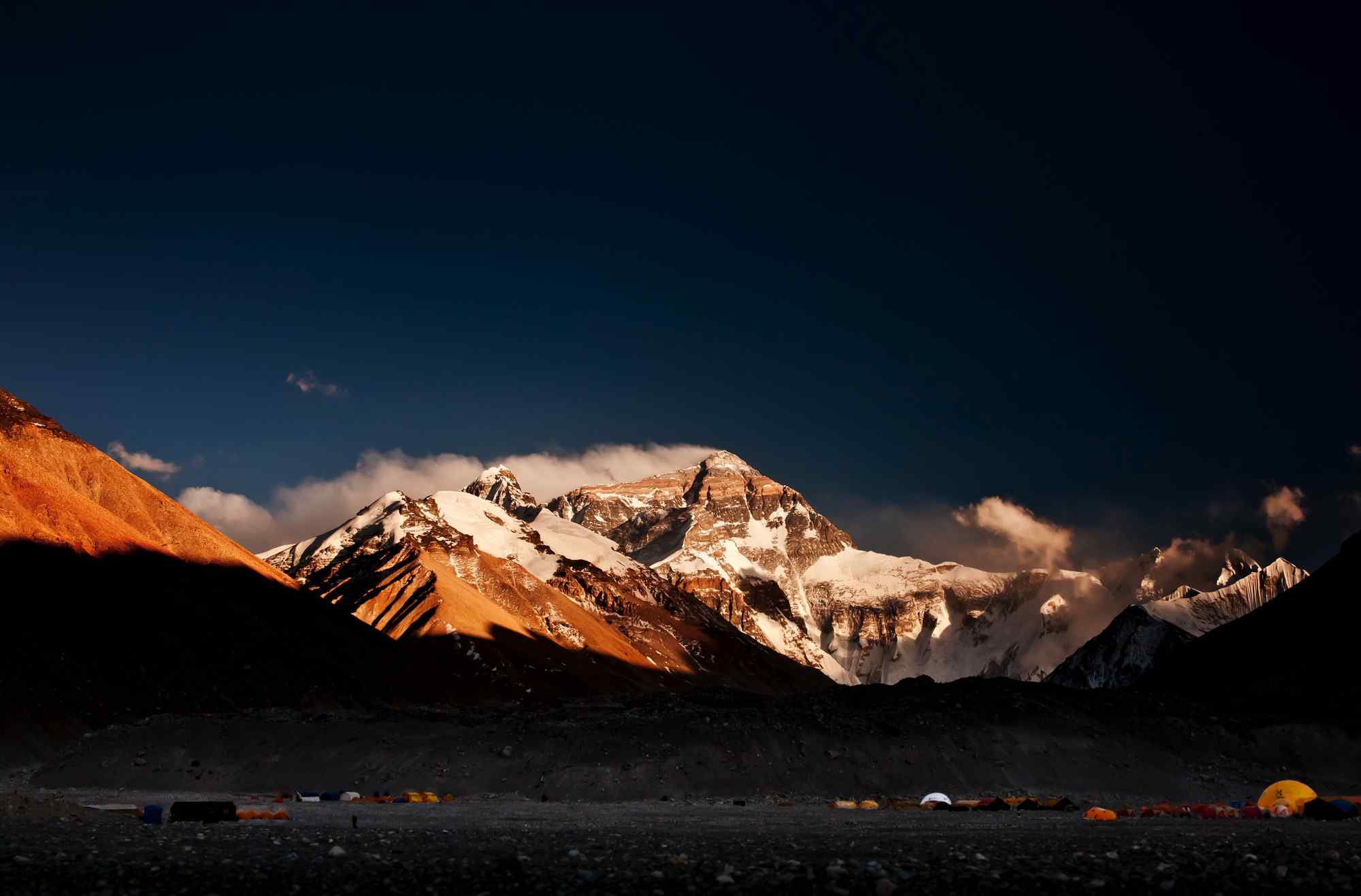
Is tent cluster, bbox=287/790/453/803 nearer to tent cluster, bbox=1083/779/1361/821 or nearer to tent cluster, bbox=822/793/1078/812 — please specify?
tent cluster, bbox=822/793/1078/812

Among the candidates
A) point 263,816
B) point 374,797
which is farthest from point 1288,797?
point 374,797

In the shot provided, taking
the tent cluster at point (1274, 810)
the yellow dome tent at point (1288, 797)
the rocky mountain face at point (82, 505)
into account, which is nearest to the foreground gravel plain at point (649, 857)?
the tent cluster at point (1274, 810)

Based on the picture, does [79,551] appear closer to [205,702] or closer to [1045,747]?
[205,702]

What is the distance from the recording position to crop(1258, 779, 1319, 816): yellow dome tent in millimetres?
44375

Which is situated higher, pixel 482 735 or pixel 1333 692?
pixel 1333 692

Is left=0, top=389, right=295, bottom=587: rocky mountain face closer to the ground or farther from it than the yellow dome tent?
farther from it

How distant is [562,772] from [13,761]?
49.1 m

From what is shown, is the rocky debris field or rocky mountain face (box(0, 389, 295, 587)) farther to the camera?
rocky mountain face (box(0, 389, 295, 587))

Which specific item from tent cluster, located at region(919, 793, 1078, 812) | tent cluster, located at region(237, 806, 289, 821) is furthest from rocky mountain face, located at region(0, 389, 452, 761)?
tent cluster, located at region(919, 793, 1078, 812)

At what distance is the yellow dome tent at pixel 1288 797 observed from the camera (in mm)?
44375

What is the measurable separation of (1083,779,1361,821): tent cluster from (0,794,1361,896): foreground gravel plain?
8256 millimetres

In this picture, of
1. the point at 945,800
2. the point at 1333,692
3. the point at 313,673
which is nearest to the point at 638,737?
the point at 945,800

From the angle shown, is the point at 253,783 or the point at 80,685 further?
the point at 80,685

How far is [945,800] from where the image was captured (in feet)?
152
